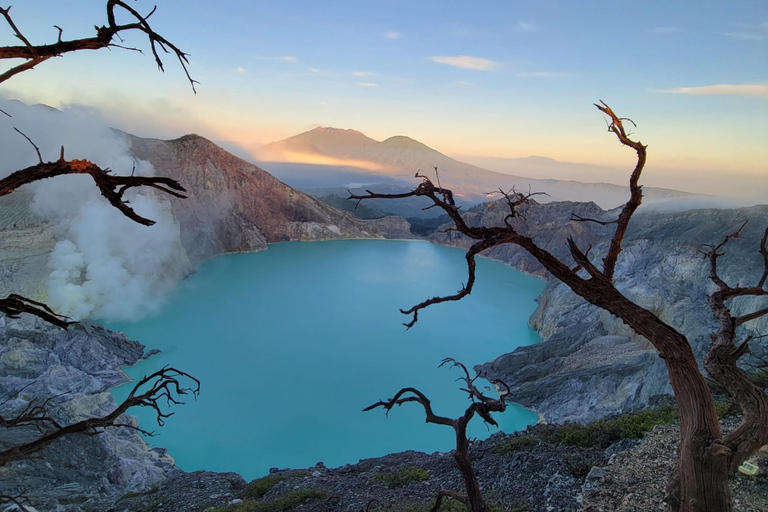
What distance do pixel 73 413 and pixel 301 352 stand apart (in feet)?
29.2

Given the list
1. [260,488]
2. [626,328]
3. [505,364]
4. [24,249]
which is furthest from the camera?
[24,249]

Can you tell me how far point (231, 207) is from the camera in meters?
42.8

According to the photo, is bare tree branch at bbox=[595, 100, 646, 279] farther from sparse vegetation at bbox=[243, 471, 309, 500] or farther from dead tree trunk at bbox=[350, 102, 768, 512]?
sparse vegetation at bbox=[243, 471, 309, 500]

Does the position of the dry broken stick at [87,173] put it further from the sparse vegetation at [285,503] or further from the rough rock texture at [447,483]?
the sparse vegetation at [285,503]

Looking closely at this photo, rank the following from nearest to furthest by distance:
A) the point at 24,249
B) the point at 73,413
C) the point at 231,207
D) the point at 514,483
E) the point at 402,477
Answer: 1. the point at 514,483
2. the point at 402,477
3. the point at 73,413
4. the point at 24,249
5. the point at 231,207

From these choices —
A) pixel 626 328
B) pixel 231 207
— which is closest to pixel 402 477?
pixel 626 328

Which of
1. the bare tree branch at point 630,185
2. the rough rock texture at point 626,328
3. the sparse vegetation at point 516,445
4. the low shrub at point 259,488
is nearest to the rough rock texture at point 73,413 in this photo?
the low shrub at point 259,488

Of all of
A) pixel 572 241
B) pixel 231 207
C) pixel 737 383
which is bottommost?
pixel 231 207

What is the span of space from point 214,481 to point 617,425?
764cm

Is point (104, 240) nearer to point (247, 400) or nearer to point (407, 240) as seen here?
point (247, 400)

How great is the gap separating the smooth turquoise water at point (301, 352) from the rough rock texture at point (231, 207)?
3499 mm

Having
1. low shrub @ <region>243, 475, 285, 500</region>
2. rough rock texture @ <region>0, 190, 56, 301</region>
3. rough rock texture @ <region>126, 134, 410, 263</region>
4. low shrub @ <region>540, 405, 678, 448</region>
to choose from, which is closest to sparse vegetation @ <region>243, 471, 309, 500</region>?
low shrub @ <region>243, 475, 285, 500</region>

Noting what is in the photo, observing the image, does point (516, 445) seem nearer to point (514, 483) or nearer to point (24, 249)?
point (514, 483)

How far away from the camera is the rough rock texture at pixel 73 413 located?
8867mm
